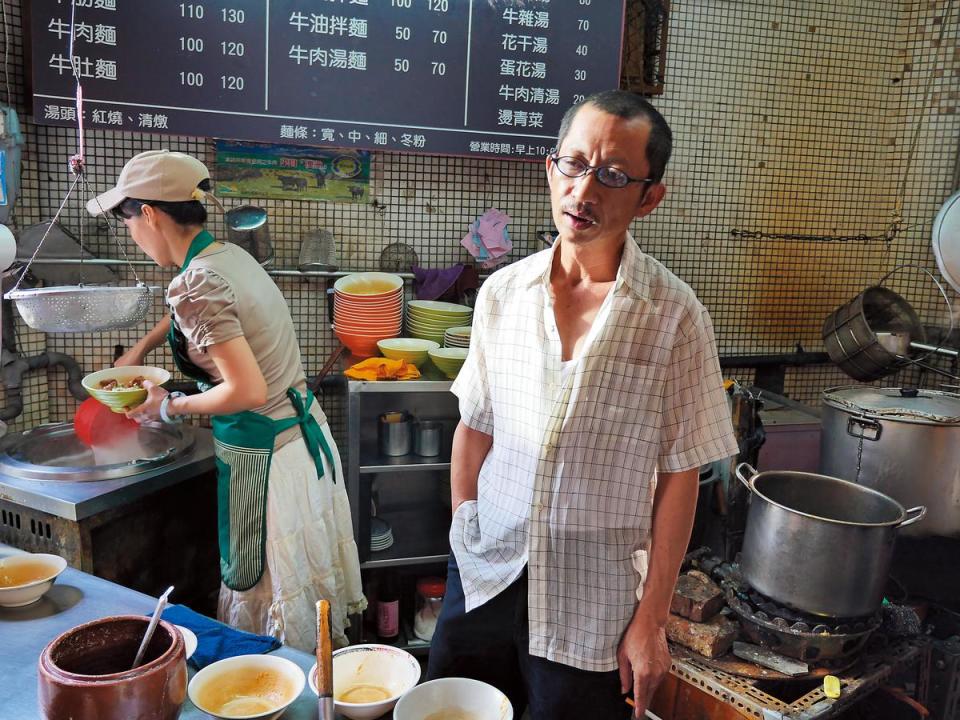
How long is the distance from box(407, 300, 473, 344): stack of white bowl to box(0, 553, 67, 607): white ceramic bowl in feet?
6.80

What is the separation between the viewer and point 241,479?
250 centimetres

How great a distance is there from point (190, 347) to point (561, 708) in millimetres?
1583

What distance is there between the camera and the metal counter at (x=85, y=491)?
7.69 feet

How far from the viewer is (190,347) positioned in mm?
2402

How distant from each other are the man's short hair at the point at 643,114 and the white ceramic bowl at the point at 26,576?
1384 mm

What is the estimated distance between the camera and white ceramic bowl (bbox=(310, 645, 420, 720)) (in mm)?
1274

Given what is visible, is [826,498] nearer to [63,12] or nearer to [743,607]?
[743,607]

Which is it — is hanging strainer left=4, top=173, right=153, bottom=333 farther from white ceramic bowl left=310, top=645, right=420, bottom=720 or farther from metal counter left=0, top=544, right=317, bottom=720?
white ceramic bowl left=310, top=645, right=420, bottom=720

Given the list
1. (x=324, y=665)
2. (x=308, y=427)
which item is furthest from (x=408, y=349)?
(x=324, y=665)

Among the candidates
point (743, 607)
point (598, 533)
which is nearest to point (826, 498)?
point (743, 607)

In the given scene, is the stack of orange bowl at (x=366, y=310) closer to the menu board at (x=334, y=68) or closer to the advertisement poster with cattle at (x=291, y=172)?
the advertisement poster with cattle at (x=291, y=172)

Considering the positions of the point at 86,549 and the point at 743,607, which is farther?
the point at 743,607

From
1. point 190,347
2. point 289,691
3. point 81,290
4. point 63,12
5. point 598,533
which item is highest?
point 63,12

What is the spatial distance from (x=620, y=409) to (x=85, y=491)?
6.01 ft
